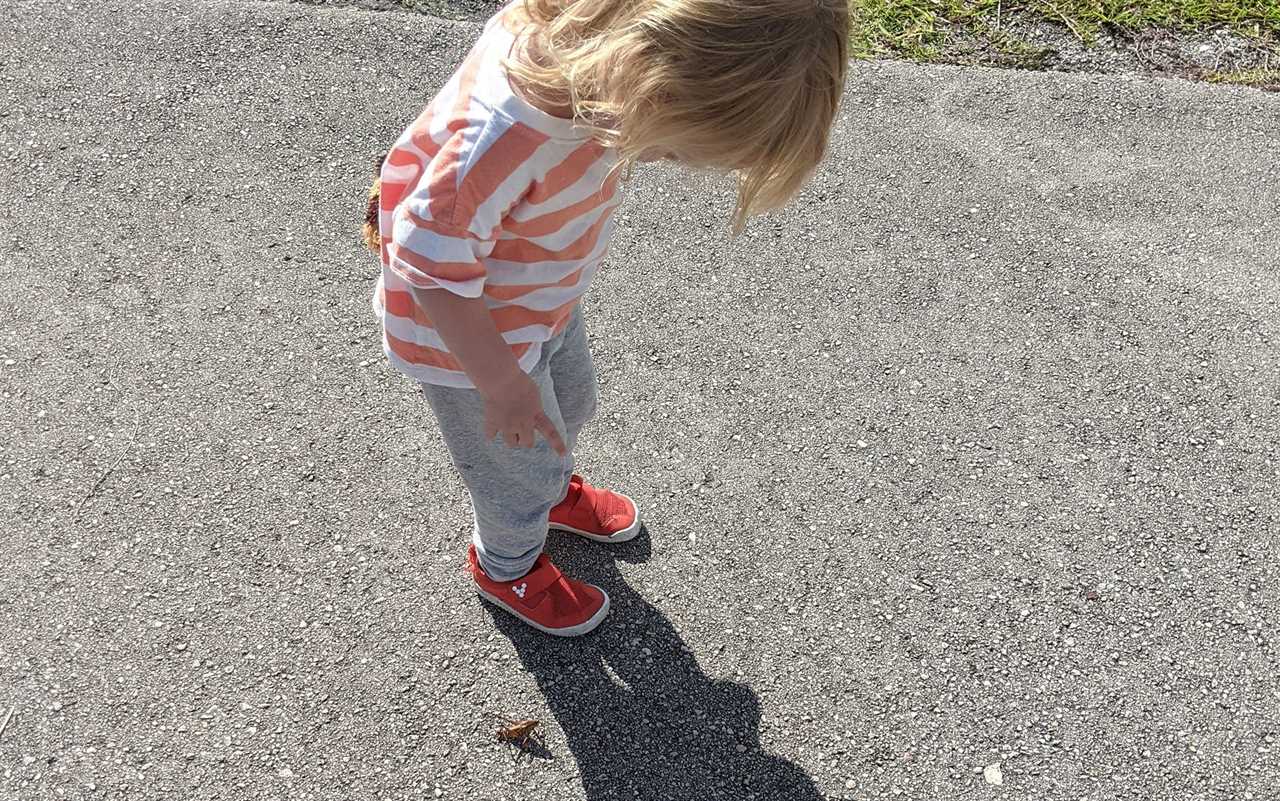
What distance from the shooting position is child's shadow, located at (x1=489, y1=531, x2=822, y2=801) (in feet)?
7.45

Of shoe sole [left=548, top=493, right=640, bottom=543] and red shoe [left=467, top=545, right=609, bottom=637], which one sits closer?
red shoe [left=467, top=545, right=609, bottom=637]

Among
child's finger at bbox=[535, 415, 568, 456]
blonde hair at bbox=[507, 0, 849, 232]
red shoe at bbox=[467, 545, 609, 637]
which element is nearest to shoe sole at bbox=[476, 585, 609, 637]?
red shoe at bbox=[467, 545, 609, 637]

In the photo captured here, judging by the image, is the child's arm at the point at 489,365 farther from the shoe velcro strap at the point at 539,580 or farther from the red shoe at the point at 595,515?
the red shoe at the point at 595,515

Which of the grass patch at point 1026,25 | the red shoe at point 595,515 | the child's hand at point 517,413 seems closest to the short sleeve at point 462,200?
the child's hand at point 517,413

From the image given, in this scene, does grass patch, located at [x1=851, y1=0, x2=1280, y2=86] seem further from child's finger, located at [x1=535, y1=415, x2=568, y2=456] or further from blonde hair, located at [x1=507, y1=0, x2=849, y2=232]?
blonde hair, located at [x1=507, y1=0, x2=849, y2=232]

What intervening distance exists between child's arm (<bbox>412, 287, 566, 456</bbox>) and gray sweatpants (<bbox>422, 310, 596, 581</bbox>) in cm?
13

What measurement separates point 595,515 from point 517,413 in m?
0.90

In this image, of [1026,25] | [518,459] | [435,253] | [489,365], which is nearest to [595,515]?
[518,459]

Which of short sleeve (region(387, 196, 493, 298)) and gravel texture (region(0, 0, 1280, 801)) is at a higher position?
short sleeve (region(387, 196, 493, 298))

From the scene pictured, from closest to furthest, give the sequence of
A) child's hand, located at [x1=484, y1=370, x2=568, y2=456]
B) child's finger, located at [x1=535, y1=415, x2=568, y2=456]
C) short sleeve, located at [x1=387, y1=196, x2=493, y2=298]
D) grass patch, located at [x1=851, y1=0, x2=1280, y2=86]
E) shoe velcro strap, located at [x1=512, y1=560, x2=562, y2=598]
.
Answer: short sleeve, located at [x1=387, y1=196, x2=493, y2=298] < child's hand, located at [x1=484, y1=370, x2=568, y2=456] < child's finger, located at [x1=535, y1=415, x2=568, y2=456] < shoe velcro strap, located at [x1=512, y1=560, x2=562, y2=598] < grass patch, located at [x1=851, y1=0, x2=1280, y2=86]

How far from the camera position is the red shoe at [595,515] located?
8.48ft

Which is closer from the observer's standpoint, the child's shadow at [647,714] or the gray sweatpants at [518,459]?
the gray sweatpants at [518,459]

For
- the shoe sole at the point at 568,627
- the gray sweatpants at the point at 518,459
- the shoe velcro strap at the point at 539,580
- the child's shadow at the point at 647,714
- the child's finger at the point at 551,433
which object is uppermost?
the child's finger at the point at 551,433

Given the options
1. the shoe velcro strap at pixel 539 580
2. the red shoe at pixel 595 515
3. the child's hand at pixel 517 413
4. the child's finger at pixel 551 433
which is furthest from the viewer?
the red shoe at pixel 595 515
